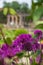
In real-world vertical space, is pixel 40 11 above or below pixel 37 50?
above

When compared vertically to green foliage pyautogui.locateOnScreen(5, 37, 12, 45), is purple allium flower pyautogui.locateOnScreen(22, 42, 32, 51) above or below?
below

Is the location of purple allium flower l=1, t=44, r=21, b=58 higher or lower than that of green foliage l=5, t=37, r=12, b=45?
lower

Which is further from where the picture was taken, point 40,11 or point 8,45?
point 8,45

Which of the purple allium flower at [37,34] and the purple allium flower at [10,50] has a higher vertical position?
the purple allium flower at [37,34]

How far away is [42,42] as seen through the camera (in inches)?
20.5

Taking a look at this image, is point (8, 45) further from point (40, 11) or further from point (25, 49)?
point (40, 11)

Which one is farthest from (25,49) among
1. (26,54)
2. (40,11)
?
(40,11)

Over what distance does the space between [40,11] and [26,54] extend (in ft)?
0.50

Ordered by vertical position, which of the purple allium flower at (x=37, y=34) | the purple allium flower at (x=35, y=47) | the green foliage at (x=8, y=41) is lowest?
the purple allium flower at (x=35, y=47)

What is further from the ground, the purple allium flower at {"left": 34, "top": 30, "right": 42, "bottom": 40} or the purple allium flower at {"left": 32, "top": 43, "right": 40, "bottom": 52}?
the purple allium flower at {"left": 34, "top": 30, "right": 42, "bottom": 40}

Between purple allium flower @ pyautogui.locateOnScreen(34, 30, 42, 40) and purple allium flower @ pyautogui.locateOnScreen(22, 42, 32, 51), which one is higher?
purple allium flower @ pyautogui.locateOnScreen(34, 30, 42, 40)

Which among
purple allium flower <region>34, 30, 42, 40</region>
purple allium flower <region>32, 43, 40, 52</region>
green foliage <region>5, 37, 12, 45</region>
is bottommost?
purple allium flower <region>32, 43, 40, 52</region>

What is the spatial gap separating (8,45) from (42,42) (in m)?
0.09

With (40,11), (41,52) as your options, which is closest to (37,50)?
(41,52)
